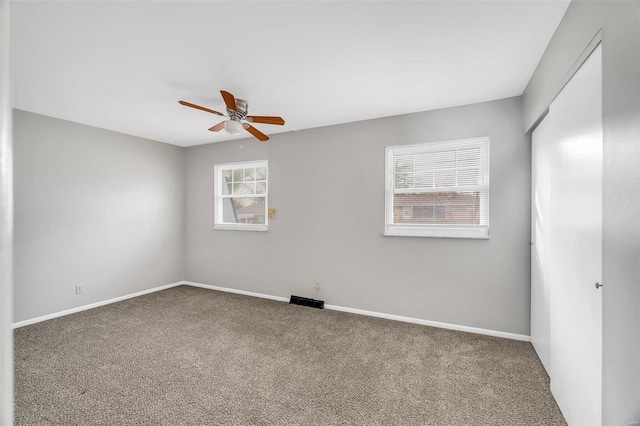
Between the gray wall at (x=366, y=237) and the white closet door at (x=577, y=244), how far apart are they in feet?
2.89

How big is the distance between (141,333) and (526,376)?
3.72 metres

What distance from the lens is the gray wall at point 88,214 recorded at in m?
3.44

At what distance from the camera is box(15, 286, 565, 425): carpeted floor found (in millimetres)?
1933

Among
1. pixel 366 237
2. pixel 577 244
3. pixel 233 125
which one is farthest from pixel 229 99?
pixel 577 244

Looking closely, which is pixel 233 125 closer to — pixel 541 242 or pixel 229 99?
pixel 229 99

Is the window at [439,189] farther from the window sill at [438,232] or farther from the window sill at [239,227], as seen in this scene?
the window sill at [239,227]

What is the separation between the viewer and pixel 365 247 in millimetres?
3752

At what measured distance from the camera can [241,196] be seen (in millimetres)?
4844

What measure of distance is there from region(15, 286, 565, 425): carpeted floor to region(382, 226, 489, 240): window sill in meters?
1.06

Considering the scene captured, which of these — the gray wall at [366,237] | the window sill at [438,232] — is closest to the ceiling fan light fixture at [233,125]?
the gray wall at [366,237]

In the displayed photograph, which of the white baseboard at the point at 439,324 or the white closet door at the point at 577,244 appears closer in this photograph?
the white closet door at the point at 577,244

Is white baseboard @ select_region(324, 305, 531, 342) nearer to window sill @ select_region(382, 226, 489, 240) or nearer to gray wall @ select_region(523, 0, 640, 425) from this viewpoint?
window sill @ select_region(382, 226, 489, 240)

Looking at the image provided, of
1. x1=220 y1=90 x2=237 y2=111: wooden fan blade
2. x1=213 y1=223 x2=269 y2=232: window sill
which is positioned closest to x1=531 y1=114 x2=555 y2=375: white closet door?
x1=220 y1=90 x2=237 y2=111: wooden fan blade

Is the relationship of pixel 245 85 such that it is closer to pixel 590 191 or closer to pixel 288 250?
pixel 288 250
